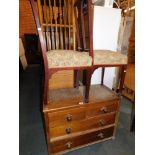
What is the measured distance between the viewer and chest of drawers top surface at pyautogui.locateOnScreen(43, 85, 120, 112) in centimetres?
118

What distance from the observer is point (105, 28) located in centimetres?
170

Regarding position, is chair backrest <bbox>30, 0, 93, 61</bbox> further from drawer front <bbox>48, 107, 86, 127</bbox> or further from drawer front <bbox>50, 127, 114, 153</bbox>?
drawer front <bbox>50, 127, 114, 153</bbox>

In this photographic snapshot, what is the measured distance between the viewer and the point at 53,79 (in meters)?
1.51

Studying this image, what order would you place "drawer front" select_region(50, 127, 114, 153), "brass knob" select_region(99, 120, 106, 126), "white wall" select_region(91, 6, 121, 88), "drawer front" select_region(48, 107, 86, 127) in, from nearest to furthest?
"drawer front" select_region(48, 107, 86, 127), "drawer front" select_region(50, 127, 114, 153), "brass knob" select_region(99, 120, 106, 126), "white wall" select_region(91, 6, 121, 88)

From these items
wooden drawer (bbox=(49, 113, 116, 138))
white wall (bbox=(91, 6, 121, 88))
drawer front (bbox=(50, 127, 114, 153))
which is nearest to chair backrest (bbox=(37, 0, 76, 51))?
white wall (bbox=(91, 6, 121, 88))

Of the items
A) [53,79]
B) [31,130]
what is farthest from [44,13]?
[31,130]

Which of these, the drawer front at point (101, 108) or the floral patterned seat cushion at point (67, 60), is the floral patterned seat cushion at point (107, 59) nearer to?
the floral patterned seat cushion at point (67, 60)

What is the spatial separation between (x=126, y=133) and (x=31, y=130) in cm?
121

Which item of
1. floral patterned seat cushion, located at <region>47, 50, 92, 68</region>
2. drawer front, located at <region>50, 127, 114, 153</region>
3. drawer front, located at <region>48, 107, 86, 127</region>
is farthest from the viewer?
drawer front, located at <region>50, 127, 114, 153</region>

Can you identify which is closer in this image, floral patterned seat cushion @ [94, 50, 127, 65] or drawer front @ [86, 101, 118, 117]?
floral patterned seat cushion @ [94, 50, 127, 65]

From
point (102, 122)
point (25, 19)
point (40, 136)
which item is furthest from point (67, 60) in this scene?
point (25, 19)

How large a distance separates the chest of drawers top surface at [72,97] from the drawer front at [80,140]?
369 mm

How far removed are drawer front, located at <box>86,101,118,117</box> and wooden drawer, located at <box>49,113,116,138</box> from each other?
52 millimetres
